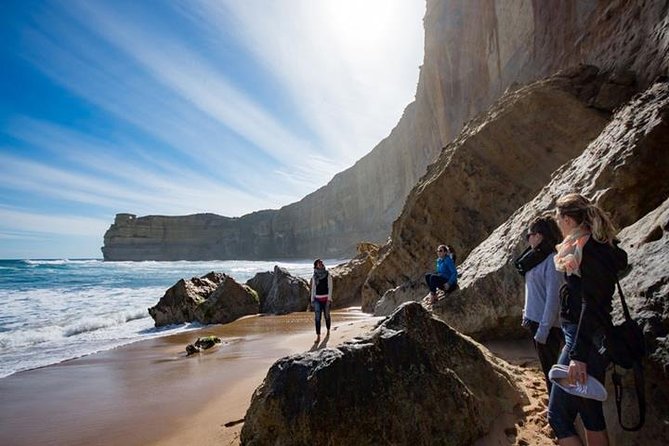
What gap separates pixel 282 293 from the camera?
14.8m

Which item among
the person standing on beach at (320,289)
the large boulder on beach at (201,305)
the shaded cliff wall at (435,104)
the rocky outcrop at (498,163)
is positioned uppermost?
the shaded cliff wall at (435,104)

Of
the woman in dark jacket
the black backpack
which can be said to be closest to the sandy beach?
the woman in dark jacket

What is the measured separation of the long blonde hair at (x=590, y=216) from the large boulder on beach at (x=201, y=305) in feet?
39.9

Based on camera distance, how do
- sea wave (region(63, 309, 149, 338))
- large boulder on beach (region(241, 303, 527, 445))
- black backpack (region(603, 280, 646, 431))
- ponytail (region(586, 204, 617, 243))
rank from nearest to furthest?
black backpack (region(603, 280, 646, 431))
ponytail (region(586, 204, 617, 243))
large boulder on beach (region(241, 303, 527, 445))
sea wave (region(63, 309, 149, 338))

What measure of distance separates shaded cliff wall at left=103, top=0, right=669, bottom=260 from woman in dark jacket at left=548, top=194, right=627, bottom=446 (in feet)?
21.7

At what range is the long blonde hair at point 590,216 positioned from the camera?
2088 mm

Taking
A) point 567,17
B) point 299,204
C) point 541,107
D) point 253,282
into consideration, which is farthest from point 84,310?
point 299,204

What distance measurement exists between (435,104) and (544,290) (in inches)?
1337

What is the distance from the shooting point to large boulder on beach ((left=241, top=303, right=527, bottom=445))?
8.50 ft

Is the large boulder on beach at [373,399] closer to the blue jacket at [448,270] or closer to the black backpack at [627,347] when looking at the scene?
the black backpack at [627,347]

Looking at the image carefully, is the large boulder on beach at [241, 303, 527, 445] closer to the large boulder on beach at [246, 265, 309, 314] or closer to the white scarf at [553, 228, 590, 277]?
the white scarf at [553, 228, 590, 277]

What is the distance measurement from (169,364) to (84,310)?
10857mm

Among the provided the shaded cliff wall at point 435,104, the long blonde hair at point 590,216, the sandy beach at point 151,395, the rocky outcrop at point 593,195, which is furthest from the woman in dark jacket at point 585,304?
the shaded cliff wall at point 435,104

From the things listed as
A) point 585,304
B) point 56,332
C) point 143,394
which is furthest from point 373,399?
point 56,332
